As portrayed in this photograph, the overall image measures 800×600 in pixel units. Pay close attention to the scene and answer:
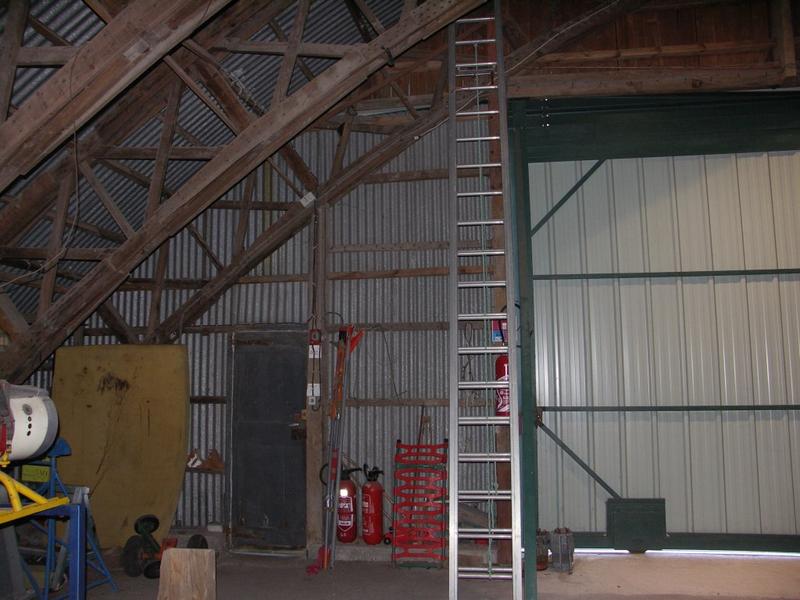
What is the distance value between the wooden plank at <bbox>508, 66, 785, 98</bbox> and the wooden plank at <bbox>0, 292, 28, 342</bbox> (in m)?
5.67

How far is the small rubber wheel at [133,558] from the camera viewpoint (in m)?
7.09

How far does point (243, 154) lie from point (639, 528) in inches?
247

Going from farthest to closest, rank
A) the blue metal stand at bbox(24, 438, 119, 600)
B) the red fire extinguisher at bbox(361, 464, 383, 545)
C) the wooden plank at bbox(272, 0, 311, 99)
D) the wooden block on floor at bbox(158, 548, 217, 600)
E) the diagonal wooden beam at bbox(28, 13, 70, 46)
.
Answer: the red fire extinguisher at bbox(361, 464, 383, 545) → the blue metal stand at bbox(24, 438, 119, 600) → the wooden plank at bbox(272, 0, 311, 99) → the diagonal wooden beam at bbox(28, 13, 70, 46) → the wooden block on floor at bbox(158, 548, 217, 600)

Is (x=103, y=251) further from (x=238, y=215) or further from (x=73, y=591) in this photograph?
(x=73, y=591)

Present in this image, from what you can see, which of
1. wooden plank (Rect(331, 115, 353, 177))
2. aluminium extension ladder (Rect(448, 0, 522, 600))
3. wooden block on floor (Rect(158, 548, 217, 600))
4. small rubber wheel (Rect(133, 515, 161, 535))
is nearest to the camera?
wooden block on floor (Rect(158, 548, 217, 600))

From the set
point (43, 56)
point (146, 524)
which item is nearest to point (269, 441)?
point (146, 524)

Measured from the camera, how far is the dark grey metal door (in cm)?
819

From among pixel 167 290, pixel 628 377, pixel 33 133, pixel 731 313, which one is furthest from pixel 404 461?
pixel 33 133

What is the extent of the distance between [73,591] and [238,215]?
540cm

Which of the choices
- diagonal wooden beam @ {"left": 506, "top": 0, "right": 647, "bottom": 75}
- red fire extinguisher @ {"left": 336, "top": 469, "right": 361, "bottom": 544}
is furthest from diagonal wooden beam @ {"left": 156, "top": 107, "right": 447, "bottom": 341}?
red fire extinguisher @ {"left": 336, "top": 469, "right": 361, "bottom": 544}

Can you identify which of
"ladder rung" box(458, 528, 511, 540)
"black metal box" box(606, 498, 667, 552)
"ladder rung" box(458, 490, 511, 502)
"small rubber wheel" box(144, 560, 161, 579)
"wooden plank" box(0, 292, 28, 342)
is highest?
"wooden plank" box(0, 292, 28, 342)

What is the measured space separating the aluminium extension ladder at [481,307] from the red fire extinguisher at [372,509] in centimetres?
99

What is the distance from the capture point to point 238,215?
8.77m

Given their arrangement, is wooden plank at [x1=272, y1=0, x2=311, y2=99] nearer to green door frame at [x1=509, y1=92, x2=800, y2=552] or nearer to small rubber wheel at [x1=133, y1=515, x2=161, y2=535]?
green door frame at [x1=509, y1=92, x2=800, y2=552]
